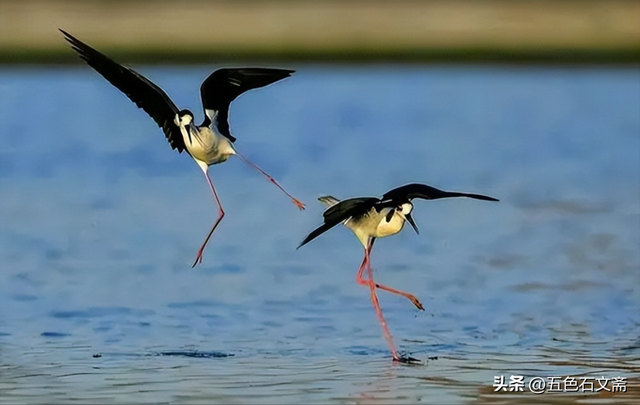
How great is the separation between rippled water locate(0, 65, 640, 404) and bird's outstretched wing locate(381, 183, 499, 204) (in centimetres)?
69

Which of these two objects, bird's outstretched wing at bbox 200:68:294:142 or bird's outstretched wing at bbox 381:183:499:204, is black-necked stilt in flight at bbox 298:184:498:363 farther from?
bird's outstretched wing at bbox 200:68:294:142

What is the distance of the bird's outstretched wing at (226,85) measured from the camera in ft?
24.7

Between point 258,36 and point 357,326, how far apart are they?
467 inches

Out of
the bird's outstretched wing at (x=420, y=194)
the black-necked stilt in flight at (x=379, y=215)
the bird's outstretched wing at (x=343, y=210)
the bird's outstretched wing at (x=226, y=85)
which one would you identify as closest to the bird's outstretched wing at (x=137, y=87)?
the bird's outstretched wing at (x=226, y=85)

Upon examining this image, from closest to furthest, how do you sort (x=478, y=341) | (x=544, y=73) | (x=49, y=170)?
(x=478, y=341) → (x=49, y=170) → (x=544, y=73)

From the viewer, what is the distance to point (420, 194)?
7.12m

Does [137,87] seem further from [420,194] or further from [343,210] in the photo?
[420,194]

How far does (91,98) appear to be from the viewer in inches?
655

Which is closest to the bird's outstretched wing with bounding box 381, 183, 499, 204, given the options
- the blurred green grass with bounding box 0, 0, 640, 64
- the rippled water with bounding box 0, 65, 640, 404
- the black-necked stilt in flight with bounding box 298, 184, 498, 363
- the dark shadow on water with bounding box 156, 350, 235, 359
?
the black-necked stilt in flight with bounding box 298, 184, 498, 363

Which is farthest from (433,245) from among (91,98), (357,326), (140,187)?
(91,98)

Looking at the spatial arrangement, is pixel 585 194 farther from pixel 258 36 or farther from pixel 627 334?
pixel 258 36

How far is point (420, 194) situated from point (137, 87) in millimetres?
1364

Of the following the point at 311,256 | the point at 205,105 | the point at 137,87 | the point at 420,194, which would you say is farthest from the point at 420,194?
the point at 311,256

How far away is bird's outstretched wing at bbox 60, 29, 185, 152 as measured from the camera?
289 inches
